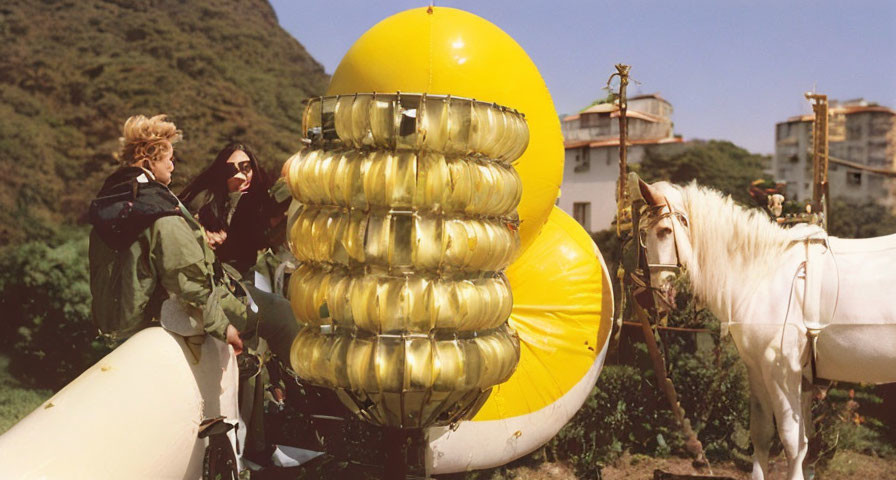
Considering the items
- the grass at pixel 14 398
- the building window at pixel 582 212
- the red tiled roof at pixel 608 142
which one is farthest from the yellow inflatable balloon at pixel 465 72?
the red tiled roof at pixel 608 142

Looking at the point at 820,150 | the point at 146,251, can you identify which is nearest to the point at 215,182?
the point at 146,251

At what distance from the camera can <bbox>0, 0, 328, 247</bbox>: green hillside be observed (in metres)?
20.5

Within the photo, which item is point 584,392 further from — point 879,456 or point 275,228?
point 879,456

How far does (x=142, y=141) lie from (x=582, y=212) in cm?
2019

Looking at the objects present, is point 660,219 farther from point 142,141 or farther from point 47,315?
point 47,315

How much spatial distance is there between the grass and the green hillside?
244 inches

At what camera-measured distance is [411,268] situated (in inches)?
106

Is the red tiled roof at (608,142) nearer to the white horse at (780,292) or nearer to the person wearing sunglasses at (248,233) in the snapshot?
the white horse at (780,292)

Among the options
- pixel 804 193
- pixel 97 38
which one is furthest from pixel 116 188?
pixel 97 38

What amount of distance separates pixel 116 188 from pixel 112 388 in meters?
0.91

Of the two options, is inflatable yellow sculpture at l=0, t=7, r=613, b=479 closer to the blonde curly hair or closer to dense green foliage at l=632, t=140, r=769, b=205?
the blonde curly hair

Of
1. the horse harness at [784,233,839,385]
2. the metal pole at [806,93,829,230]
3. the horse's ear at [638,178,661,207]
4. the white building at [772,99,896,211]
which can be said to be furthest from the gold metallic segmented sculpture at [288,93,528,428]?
the white building at [772,99,896,211]

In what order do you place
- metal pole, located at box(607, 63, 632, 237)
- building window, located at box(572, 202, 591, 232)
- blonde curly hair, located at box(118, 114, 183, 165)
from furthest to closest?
building window, located at box(572, 202, 591, 232)
metal pole, located at box(607, 63, 632, 237)
blonde curly hair, located at box(118, 114, 183, 165)

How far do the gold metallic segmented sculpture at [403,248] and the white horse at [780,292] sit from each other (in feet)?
6.63
